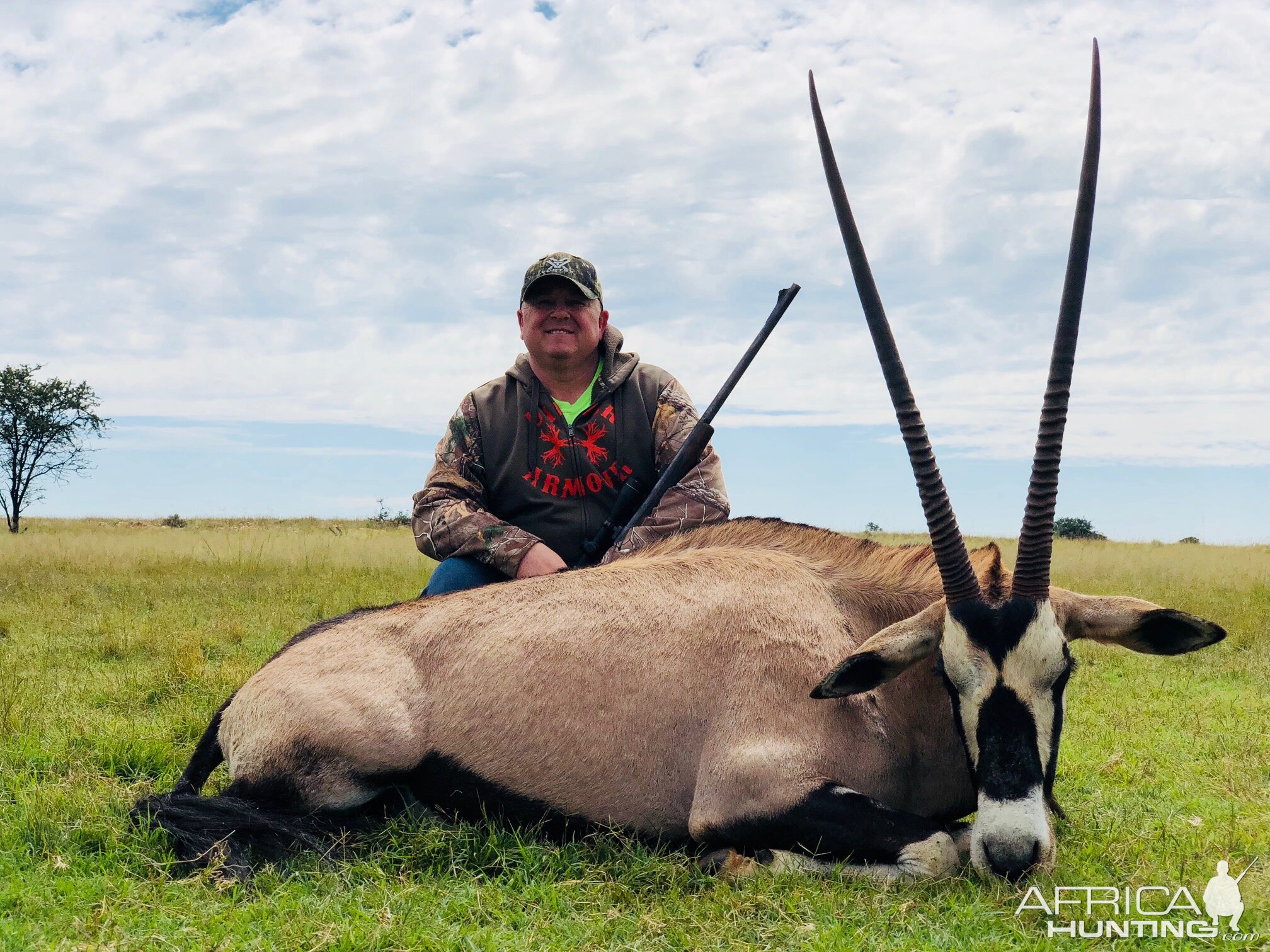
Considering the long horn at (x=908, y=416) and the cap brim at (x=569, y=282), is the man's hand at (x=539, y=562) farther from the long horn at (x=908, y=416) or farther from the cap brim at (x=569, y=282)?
the long horn at (x=908, y=416)

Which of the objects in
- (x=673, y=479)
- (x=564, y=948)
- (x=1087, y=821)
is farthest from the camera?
(x=673, y=479)

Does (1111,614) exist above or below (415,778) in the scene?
above

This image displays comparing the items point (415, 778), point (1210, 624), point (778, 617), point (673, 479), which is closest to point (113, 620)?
point (673, 479)

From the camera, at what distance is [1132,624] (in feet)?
13.4

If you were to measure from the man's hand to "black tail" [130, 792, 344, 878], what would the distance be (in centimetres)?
207

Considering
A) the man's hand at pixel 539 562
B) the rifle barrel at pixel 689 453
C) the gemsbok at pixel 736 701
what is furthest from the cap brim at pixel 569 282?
the gemsbok at pixel 736 701

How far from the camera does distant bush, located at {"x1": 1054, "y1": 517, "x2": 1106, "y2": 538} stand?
35834mm

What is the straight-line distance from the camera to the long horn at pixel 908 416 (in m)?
3.95

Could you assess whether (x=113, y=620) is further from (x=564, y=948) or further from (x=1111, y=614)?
(x=1111, y=614)

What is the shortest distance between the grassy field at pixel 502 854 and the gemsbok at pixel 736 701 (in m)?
0.20

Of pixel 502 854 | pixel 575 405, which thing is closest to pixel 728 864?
pixel 502 854

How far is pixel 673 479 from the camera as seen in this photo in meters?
6.66

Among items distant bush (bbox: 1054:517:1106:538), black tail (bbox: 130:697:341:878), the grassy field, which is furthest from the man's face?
distant bush (bbox: 1054:517:1106:538)

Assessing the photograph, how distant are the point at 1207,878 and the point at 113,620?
10.6m
